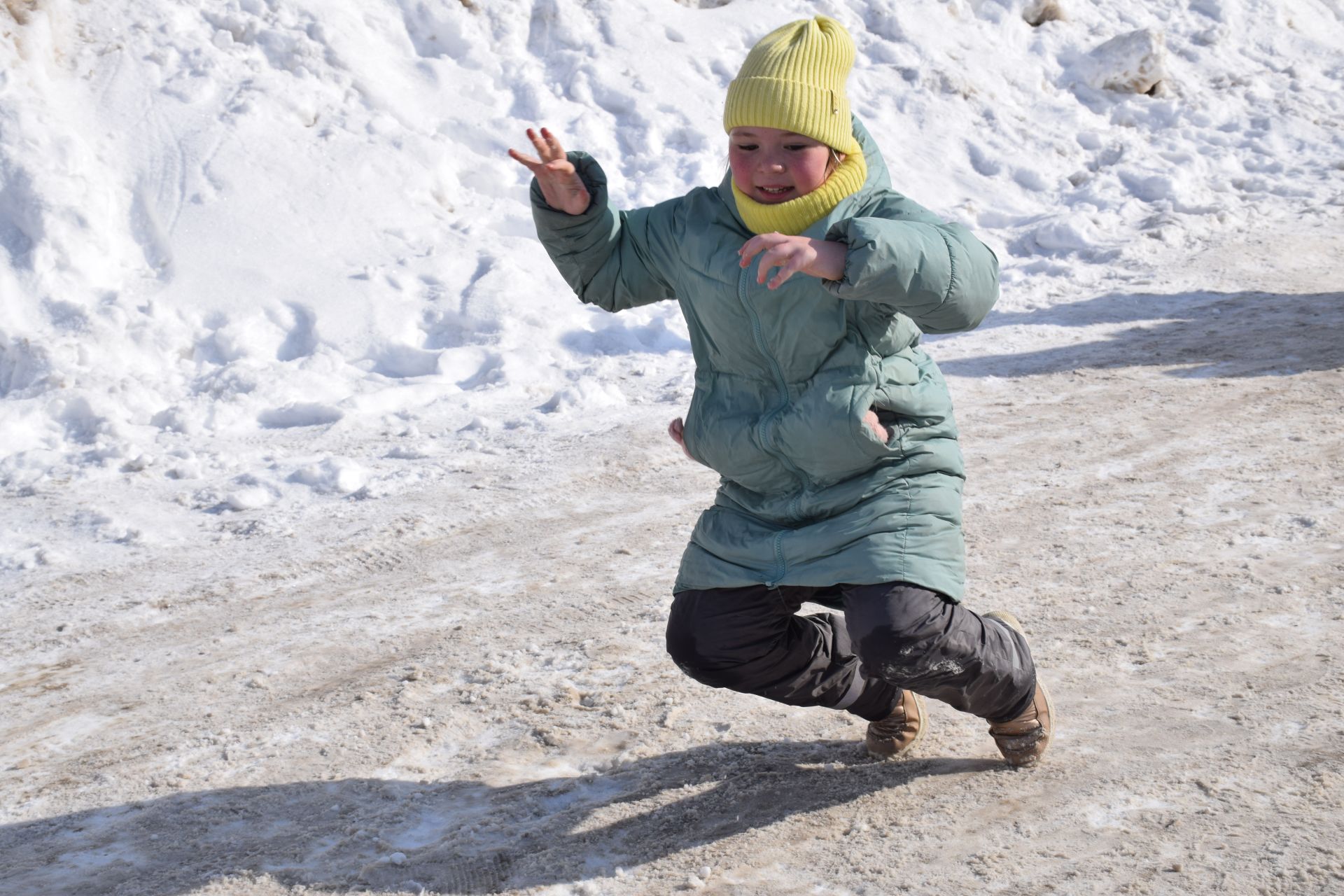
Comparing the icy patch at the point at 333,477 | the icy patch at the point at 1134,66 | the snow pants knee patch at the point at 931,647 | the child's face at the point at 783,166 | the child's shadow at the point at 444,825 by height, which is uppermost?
the icy patch at the point at 1134,66

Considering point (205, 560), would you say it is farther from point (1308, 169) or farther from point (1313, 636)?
point (1308, 169)

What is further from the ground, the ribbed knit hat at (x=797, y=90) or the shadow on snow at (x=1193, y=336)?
the ribbed knit hat at (x=797, y=90)

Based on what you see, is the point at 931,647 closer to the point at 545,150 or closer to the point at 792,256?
the point at 792,256

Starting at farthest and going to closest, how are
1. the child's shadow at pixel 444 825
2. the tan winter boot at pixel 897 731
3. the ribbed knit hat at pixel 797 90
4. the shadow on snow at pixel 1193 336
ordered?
the shadow on snow at pixel 1193 336
the tan winter boot at pixel 897 731
the child's shadow at pixel 444 825
the ribbed knit hat at pixel 797 90

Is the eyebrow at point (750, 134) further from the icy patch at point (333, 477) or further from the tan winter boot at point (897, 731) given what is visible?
the icy patch at point (333, 477)

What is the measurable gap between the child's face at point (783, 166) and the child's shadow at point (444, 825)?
4.30 ft

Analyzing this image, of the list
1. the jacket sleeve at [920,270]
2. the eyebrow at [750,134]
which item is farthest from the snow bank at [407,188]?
the jacket sleeve at [920,270]

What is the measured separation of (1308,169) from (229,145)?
802 centimetres

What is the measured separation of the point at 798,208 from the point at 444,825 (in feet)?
4.98

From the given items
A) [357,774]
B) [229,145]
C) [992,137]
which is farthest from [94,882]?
[992,137]

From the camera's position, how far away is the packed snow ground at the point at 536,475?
284 cm

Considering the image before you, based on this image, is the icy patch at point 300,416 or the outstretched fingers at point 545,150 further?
the icy patch at point 300,416

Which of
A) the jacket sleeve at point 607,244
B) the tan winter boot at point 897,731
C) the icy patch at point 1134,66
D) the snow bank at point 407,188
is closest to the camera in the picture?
the jacket sleeve at point 607,244

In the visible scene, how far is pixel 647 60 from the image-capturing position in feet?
33.4
